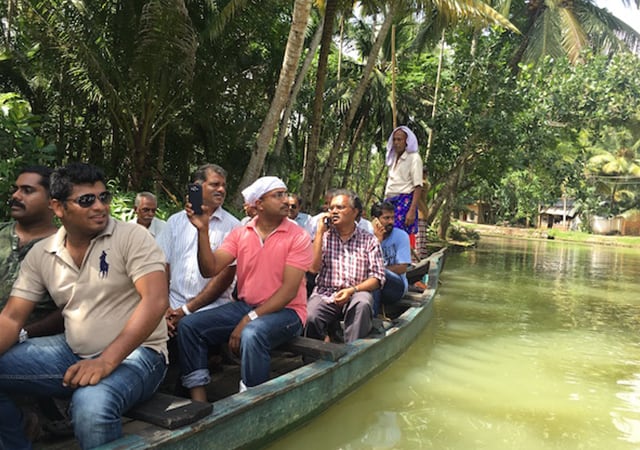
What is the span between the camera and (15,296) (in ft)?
7.68

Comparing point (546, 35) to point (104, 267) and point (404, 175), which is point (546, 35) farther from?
point (104, 267)

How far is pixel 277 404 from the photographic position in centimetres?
304

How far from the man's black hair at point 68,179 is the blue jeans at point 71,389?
2.19 feet

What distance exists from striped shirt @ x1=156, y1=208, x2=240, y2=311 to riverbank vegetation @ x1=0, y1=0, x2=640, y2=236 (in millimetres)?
2551

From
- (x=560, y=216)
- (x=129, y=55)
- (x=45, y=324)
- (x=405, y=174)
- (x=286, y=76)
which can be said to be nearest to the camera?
(x=45, y=324)

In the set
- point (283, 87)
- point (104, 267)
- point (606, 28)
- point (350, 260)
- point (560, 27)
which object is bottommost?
point (350, 260)

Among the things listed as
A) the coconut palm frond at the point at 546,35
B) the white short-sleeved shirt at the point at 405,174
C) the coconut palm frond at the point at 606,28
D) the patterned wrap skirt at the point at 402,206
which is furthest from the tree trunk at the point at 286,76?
the coconut palm frond at the point at 606,28

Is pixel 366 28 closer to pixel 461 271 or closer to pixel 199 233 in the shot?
pixel 461 271

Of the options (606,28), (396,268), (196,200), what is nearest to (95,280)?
(196,200)

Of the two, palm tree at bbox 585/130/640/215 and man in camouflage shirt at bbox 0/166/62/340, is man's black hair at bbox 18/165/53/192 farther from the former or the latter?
palm tree at bbox 585/130/640/215

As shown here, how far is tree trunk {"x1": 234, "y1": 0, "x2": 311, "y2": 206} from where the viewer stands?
7062mm

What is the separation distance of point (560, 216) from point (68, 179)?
46.6m

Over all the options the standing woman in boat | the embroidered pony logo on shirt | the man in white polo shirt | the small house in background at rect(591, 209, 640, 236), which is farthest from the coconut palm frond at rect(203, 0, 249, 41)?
the small house in background at rect(591, 209, 640, 236)

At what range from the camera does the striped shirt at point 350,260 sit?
433 centimetres
